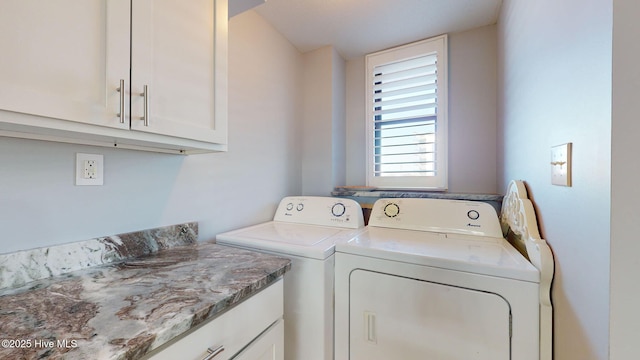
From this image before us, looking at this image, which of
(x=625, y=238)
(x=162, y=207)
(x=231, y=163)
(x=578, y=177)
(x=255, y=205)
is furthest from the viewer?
(x=255, y=205)

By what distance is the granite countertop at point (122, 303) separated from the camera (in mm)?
536

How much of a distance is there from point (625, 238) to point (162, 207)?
161 cm

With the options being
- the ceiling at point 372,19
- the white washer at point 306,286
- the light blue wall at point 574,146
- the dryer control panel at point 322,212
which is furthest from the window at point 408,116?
the white washer at point 306,286

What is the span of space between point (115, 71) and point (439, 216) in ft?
5.65

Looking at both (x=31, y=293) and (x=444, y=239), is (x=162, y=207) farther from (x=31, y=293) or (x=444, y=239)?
(x=444, y=239)

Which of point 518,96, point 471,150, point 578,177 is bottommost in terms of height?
point 578,177

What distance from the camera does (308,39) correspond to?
215cm

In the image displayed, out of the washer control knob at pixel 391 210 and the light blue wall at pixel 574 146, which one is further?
the washer control knob at pixel 391 210

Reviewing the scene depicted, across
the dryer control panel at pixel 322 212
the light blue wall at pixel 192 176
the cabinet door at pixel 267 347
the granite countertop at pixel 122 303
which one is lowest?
the cabinet door at pixel 267 347

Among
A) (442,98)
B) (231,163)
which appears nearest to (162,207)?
(231,163)

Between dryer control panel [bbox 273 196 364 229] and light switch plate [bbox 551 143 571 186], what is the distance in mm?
1068

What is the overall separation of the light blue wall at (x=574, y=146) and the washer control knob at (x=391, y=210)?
720 millimetres

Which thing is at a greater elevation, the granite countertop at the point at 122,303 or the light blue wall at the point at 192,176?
the light blue wall at the point at 192,176

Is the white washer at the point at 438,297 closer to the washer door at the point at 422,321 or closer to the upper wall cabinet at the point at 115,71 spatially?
the washer door at the point at 422,321
